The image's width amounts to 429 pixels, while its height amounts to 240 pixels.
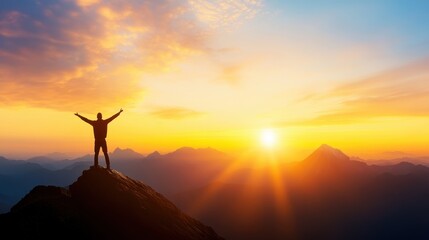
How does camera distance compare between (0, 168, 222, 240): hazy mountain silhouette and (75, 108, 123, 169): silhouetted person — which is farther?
(75, 108, 123, 169): silhouetted person

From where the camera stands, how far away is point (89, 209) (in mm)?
27781

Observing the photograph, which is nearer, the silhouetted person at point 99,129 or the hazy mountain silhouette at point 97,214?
the hazy mountain silhouette at point 97,214

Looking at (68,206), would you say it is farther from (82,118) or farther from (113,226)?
(82,118)

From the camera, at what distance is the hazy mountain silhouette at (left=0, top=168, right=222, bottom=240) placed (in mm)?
24469

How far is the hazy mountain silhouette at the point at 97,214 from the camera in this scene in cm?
2447

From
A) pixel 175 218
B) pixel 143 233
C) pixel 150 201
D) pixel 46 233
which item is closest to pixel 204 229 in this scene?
pixel 175 218

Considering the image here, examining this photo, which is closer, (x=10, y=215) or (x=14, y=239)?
(x=14, y=239)

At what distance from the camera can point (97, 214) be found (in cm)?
2738

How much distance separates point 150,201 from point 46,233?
983 cm

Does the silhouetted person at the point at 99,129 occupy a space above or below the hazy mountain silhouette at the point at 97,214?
above

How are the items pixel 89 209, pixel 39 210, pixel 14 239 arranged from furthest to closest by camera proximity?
pixel 89 209 < pixel 39 210 < pixel 14 239

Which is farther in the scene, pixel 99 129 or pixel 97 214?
pixel 99 129

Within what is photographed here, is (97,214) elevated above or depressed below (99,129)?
below

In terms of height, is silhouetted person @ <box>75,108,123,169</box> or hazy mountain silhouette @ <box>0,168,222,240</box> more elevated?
silhouetted person @ <box>75,108,123,169</box>
